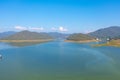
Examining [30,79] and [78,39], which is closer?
[30,79]

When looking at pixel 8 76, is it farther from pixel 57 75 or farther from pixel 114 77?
pixel 114 77

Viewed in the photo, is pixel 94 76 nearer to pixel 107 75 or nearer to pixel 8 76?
pixel 107 75

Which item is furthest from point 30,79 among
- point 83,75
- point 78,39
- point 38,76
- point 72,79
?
point 78,39

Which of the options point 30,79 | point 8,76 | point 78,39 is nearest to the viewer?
point 30,79

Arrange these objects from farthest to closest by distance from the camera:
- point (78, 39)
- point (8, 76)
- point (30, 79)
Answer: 1. point (78, 39)
2. point (8, 76)
3. point (30, 79)

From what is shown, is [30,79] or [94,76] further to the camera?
[94,76]

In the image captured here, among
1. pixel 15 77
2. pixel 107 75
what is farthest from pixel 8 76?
pixel 107 75

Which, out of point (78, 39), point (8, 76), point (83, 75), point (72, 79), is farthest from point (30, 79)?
point (78, 39)
